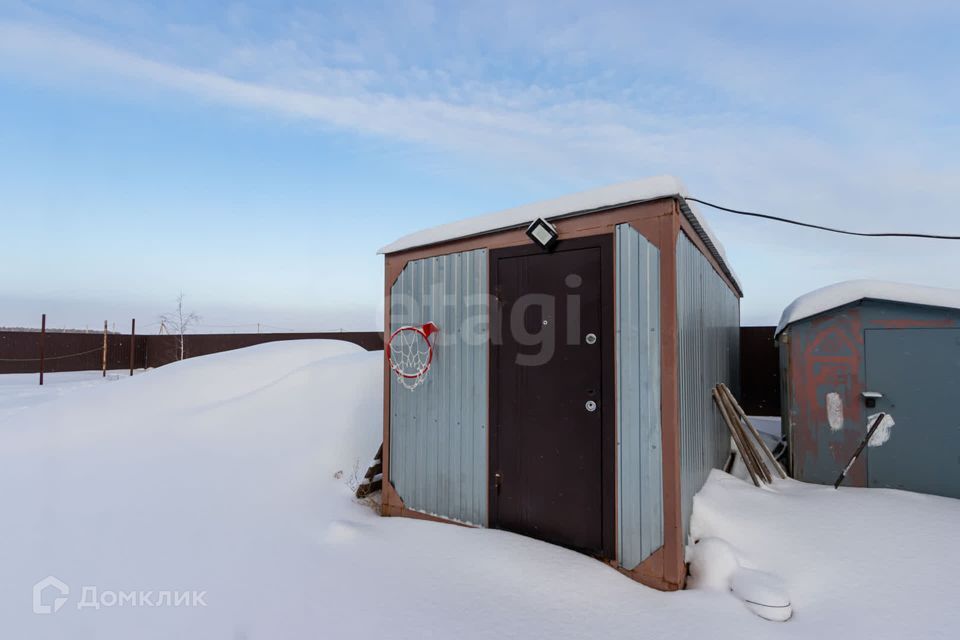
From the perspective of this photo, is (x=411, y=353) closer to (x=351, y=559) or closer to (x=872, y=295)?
(x=351, y=559)

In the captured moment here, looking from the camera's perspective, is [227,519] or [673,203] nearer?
[673,203]

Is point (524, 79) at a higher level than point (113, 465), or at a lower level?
higher

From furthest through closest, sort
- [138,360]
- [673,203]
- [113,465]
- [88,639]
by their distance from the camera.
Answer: [138,360], [113,465], [673,203], [88,639]

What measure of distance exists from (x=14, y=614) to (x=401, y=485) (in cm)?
245

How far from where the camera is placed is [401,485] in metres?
3.84

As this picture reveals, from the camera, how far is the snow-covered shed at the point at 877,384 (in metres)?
3.86

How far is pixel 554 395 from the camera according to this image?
9.84 feet

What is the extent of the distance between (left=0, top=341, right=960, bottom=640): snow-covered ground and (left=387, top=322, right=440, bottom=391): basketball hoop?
122cm

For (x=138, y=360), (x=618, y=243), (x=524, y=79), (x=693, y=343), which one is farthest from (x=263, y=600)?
(x=138, y=360)

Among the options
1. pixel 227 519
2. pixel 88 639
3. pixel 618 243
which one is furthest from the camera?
pixel 227 519

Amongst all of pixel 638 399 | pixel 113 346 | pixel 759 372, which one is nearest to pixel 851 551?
pixel 638 399

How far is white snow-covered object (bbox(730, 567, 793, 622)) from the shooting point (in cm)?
220

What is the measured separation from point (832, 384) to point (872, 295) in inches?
37.8

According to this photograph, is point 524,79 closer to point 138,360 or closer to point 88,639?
point 88,639
